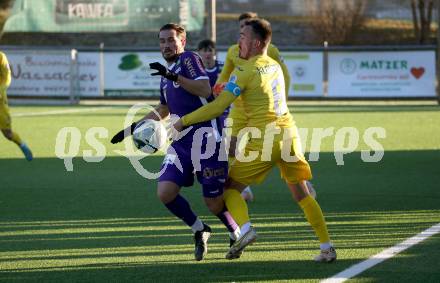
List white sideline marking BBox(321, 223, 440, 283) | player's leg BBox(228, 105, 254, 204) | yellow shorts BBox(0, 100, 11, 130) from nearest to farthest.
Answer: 1. white sideline marking BBox(321, 223, 440, 283)
2. player's leg BBox(228, 105, 254, 204)
3. yellow shorts BBox(0, 100, 11, 130)

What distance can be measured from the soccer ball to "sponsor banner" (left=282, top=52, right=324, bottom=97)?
22841 millimetres

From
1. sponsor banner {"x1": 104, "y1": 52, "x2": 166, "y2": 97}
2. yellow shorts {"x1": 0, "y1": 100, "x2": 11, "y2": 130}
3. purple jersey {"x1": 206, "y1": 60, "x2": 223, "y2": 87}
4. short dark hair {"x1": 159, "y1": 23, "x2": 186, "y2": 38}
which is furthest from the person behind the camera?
sponsor banner {"x1": 104, "y1": 52, "x2": 166, "y2": 97}

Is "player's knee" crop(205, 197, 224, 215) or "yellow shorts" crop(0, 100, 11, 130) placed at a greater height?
"player's knee" crop(205, 197, 224, 215)

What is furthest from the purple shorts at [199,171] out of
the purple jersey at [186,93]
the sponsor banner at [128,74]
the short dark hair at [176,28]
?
the sponsor banner at [128,74]

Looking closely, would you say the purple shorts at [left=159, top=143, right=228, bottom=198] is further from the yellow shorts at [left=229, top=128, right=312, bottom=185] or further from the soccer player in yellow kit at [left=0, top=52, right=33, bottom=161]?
the soccer player in yellow kit at [left=0, top=52, right=33, bottom=161]

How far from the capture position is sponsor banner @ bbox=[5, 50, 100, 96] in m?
31.3

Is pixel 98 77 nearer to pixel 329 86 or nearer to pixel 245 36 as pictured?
pixel 329 86

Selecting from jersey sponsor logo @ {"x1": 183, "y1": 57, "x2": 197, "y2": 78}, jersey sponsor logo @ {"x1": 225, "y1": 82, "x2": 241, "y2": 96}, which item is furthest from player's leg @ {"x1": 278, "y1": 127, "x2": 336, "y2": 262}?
jersey sponsor logo @ {"x1": 183, "y1": 57, "x2": 197, "y2": 78}

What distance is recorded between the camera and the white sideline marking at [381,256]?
726 cm

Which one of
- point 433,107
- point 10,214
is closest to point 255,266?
point 10,214

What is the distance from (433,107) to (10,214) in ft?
65.0

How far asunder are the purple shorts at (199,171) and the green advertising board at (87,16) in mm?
27399

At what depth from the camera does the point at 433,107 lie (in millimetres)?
28234

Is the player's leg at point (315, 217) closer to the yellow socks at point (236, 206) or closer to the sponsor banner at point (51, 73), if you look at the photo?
the yellow socks at point (236, 206)
